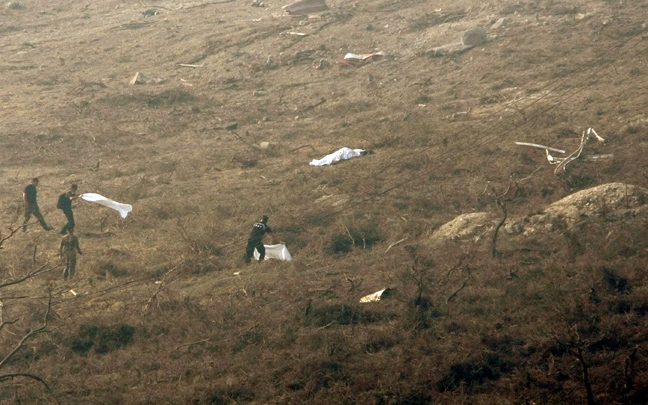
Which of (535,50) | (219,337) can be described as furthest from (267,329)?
(535,50)

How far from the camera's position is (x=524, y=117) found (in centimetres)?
1716

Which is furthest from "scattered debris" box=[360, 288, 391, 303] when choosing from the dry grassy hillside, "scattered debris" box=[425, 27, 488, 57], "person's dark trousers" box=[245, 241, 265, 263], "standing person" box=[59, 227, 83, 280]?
"scattered debris" box=[425, 27, 488, 57]

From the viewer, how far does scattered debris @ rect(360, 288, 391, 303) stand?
10711 mm

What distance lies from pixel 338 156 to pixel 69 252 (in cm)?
621

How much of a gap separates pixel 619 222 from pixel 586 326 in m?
3.32

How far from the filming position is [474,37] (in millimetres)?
22625

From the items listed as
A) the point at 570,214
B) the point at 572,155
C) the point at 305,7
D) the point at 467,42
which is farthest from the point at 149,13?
the point at 570,214

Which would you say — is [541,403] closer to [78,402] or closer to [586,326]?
[586,326]

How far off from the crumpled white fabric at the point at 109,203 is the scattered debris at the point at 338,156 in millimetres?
3955

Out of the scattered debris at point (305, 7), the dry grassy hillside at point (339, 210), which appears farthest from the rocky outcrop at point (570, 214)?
the scattered debris at point (305, 7)

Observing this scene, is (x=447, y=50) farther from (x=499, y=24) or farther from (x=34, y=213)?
(x=34, y=213)

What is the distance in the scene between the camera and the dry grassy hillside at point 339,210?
29.1ft

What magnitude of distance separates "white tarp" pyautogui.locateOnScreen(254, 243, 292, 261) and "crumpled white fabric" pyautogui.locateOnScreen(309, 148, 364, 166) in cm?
405

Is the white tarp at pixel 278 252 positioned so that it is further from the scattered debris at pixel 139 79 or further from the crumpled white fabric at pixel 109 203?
the scattered debris at pixel 139 79
